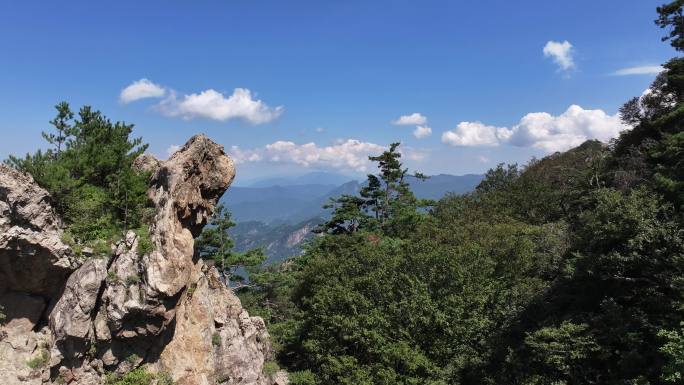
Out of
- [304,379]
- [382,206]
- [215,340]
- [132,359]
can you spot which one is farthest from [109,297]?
[382,206]

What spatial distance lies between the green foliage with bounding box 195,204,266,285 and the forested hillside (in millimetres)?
2569

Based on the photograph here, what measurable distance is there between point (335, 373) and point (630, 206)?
16.5 m

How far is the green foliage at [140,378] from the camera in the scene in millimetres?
18500

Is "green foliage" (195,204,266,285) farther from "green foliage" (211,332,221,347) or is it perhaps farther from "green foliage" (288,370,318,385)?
"green foliage" (288,370,318,385)

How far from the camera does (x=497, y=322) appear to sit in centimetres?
2284

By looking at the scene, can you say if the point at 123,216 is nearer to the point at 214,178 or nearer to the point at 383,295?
the point at 214,178

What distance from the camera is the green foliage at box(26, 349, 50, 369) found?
663 inches

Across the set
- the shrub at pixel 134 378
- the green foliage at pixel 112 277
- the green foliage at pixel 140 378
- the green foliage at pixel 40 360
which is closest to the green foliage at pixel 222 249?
the green foliage at pixel 140 378

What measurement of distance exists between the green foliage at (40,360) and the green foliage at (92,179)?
441 centimetres

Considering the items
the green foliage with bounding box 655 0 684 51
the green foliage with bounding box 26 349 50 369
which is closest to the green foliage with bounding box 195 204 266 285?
the green foliage with bounding box 26 349 50 369

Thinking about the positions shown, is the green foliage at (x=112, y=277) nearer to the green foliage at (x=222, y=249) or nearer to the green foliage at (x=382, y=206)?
the green foliage at (x=222, y=249)

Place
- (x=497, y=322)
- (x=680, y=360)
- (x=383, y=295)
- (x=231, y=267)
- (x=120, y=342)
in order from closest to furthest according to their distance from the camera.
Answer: (x=680, y=360) → (x=120, y=342) → (x=497, y=322) → (x=383, y=295) → (x=231, y=267)

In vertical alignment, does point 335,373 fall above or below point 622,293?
below

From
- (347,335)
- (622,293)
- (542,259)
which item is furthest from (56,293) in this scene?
(542,259)
